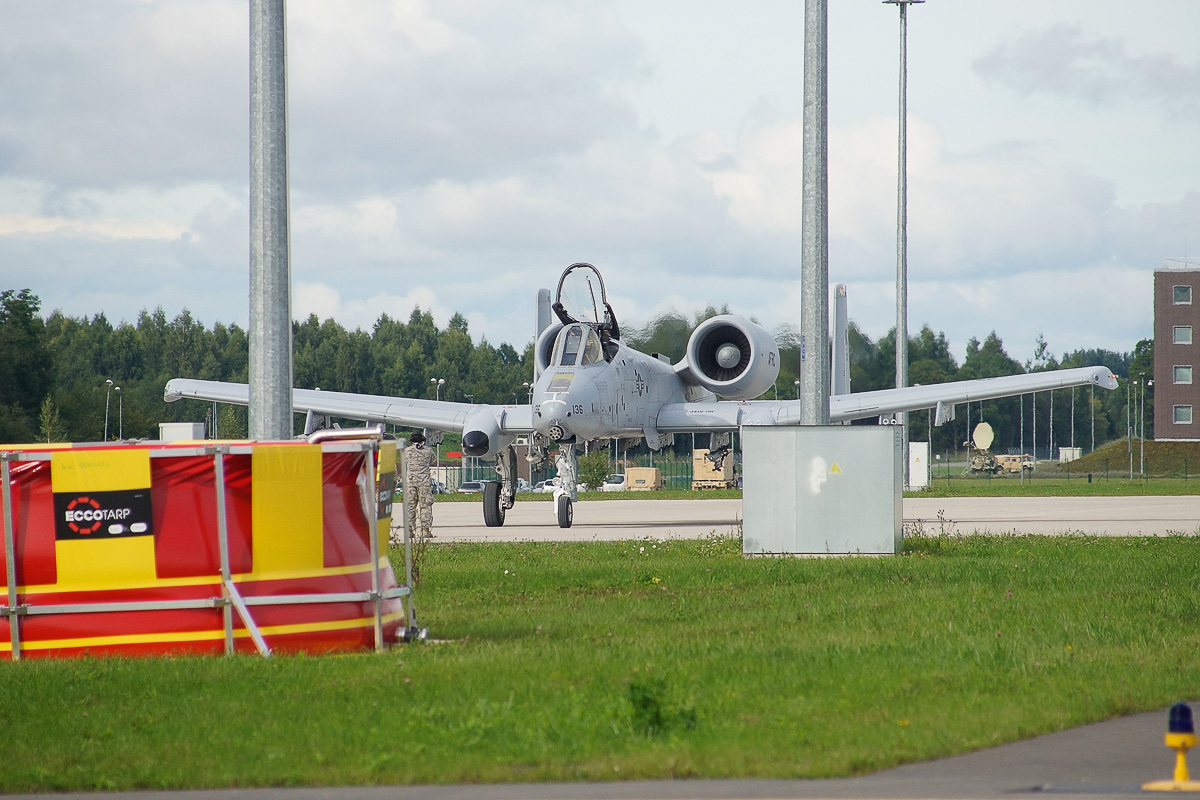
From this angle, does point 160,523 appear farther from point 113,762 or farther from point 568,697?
point 568,697

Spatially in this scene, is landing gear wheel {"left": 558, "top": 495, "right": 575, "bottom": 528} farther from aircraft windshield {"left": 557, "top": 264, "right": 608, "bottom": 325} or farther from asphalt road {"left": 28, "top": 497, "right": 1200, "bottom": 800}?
asphalt road {"left": 28, "top": 497, "right": 1200, "bottom": 800}

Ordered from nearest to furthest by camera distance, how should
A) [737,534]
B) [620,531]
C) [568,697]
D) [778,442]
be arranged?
[568,697] < [778,442] < [737,534] < [620,531]

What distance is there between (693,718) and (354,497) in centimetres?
363

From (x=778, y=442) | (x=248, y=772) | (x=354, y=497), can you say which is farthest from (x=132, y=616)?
(x=778, y=442)

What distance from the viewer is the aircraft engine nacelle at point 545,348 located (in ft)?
85.8

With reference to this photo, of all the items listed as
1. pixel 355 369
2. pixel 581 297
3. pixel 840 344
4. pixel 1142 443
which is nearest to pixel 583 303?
pixel 581 297

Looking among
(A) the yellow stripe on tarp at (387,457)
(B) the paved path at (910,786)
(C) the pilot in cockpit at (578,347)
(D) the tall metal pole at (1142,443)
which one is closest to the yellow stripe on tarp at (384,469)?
(A) the yellow stripe on tarp at (387,457)

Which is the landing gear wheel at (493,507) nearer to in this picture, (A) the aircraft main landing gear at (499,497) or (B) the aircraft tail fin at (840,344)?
(A) the aircraft main landing gear at (499,497)

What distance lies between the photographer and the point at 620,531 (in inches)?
942

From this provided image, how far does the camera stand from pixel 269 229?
1017 cm

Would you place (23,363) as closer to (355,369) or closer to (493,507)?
(355,369)

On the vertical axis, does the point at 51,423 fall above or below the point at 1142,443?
above

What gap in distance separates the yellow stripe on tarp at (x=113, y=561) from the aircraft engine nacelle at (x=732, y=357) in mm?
19928

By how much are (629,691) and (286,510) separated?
3110 mm
